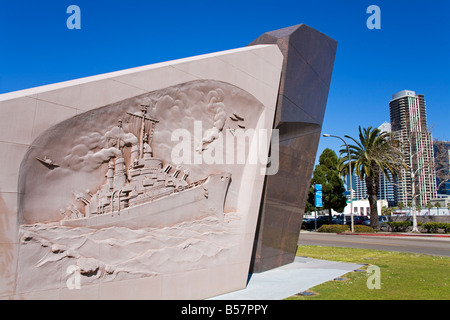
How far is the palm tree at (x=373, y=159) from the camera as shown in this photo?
33969mm

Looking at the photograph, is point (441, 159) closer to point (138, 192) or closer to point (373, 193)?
point (373, 193)

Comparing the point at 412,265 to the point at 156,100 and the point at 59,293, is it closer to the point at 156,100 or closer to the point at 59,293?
the point at 156,100

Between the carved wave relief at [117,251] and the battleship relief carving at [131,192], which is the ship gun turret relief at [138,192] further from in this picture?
the carved wave relief at [117,251]

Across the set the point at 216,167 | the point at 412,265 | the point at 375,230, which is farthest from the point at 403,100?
the point at 216,167

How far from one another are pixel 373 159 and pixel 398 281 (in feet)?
82.4

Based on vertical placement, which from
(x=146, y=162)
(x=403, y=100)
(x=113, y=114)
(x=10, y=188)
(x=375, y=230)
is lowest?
(x=375, y=230)

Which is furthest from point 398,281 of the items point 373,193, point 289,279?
point 373,193

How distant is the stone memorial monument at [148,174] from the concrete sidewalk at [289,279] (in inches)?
18.8

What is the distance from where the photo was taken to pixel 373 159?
33531 mm

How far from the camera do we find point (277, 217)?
1208cm

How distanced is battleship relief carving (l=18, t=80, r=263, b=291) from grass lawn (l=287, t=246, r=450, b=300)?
315cm

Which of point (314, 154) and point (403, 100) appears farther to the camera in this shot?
point (403, 100)

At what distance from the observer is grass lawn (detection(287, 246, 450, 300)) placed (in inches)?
343

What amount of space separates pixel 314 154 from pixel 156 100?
341 inches
